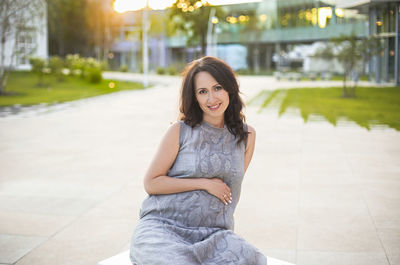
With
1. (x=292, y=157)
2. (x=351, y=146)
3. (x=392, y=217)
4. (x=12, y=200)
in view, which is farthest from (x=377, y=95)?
(x=12, y=200)

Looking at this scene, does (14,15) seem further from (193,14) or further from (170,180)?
(170,180)

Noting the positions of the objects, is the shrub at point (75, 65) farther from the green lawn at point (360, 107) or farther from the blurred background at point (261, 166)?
the green lawn at point (360, 107)

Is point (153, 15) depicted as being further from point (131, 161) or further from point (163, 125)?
point (131, 161)

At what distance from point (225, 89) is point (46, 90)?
22441 millimetres

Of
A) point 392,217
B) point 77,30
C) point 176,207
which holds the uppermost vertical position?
point 77,30

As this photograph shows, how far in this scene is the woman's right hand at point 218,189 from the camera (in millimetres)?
2691

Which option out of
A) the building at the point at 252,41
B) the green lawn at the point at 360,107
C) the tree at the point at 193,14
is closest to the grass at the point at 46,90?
the tree at the point at 193,14

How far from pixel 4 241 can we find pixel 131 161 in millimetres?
3702

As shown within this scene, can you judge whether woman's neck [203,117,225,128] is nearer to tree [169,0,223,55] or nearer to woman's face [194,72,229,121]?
woman's face [194,72,229,121]

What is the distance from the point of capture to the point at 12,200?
5.45 m

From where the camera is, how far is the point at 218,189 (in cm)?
270

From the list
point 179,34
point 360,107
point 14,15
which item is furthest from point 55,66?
point 179,34

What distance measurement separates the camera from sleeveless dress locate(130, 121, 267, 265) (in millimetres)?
2527

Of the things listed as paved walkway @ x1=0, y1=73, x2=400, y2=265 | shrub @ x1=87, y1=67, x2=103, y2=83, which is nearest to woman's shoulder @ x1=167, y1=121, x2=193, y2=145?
paved walkway @ x1=0, y1=73, x2=400, y2=265
